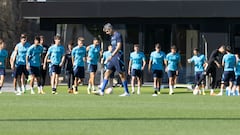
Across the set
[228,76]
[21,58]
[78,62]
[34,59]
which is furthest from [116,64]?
[228,76]

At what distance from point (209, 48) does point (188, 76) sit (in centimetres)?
184

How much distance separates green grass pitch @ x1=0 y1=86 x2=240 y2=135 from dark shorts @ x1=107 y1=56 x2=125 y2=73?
8.84 feet

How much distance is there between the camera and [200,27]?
121ft

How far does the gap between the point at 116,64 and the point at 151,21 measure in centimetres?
1507

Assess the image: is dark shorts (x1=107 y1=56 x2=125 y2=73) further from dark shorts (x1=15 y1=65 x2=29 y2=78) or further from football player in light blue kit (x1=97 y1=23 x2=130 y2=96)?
dark shorts (x1=15 y1=65 x2=29 y2=78)

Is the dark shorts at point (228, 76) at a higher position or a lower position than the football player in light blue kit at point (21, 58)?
lower

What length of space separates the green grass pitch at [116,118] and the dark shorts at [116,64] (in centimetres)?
269

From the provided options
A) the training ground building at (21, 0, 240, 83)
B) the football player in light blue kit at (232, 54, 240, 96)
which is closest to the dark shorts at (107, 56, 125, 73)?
the football player in light blue kit at (232, 54, 240, 96)

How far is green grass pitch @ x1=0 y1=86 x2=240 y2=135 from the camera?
41.2ft

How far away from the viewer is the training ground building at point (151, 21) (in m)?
36.2

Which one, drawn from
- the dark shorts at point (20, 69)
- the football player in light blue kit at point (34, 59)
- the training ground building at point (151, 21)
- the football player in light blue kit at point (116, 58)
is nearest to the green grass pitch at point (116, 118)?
the football player in light blue kit at point (116, 58)

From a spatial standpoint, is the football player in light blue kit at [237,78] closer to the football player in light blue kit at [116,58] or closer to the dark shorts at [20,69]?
the football player in light blue kit at [116,58]

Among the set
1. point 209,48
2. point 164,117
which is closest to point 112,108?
point 164,117

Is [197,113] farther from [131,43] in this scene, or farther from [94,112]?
[131,43]
